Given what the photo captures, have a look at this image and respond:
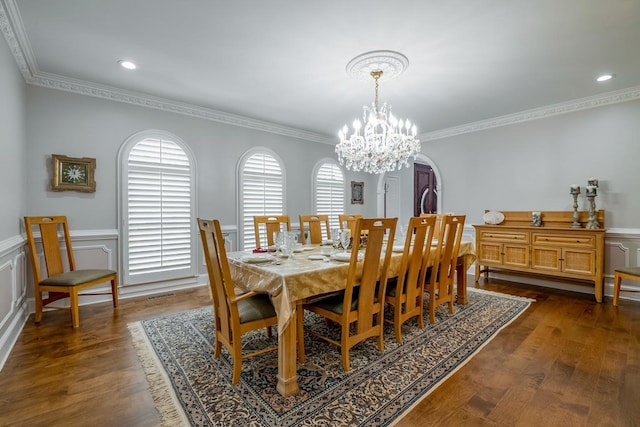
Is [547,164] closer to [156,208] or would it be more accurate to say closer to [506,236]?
[506,236]

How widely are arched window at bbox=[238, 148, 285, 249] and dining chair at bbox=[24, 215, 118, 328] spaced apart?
6.43 ft

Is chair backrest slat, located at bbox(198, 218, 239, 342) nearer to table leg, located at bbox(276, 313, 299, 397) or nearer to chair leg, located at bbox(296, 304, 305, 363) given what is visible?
table leg, located at bbox(276, 313, 299, 397)

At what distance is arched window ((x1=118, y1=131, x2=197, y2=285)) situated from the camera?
3797 millimetres

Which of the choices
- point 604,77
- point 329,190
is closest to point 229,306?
point 329,190

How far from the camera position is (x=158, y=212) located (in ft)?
13.1

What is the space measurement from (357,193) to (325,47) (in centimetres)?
412

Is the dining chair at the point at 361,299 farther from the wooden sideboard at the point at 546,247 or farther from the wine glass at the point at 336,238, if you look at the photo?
the wooden sideboard at the point at 546,247

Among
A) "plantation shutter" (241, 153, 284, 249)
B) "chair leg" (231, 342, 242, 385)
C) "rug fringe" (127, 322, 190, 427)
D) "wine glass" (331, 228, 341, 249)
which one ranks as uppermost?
"plantation shutter" (241, 153, 284, 249)

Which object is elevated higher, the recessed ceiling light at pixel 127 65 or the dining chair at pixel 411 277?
the recessed ceiling light at pixel 127 65

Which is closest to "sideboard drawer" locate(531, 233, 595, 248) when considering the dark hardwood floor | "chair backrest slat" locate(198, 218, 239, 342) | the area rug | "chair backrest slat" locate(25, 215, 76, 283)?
the dark hardwood floor

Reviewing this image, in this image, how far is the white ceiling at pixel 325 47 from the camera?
2191mm

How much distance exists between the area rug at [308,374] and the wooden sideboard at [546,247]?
1601mm

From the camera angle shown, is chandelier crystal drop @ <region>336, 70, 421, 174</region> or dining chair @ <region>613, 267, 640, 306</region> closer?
chandelier crystal drop @ <region>336, 70, 421, 174</region>

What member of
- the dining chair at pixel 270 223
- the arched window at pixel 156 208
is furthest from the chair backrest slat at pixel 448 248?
the arched window at pixel 156 208
